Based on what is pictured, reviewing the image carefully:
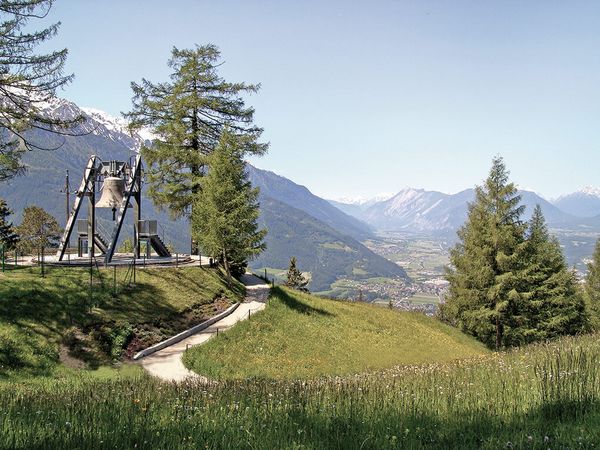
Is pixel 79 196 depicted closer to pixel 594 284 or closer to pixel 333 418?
pixel 333 418

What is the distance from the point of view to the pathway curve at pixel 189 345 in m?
18.8

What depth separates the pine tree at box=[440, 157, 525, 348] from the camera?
112 ft

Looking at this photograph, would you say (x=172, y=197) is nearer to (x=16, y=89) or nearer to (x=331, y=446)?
(x=16, y=89)

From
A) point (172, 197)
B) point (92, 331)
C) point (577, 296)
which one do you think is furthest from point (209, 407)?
point (577, 296)

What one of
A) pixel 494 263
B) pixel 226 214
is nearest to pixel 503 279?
pixel 494 263

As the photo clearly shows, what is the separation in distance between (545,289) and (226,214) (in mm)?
26644

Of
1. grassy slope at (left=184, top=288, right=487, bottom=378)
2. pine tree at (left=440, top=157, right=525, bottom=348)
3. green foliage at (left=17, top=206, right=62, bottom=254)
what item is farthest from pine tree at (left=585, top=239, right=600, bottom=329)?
green foliage at (left=17, top=206, right=62, bottom=254)

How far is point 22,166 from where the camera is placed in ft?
70.3

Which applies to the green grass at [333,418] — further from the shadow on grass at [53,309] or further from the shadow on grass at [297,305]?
the shadow on grass at [297,305]

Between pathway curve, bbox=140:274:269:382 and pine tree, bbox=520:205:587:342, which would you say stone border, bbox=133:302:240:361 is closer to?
pathway curve, bbox=140:274:269:382

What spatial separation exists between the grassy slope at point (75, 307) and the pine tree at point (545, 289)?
2482 cm

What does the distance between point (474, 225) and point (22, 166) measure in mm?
32671

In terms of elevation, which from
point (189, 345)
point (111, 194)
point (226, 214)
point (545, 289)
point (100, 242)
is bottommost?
point (189, 345)

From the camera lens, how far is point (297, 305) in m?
32.0
